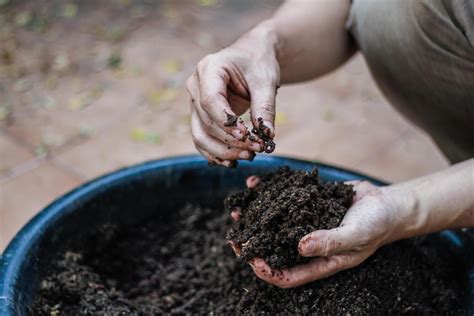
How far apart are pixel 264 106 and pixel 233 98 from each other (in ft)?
0.50

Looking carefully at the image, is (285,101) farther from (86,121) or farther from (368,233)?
(368,233)

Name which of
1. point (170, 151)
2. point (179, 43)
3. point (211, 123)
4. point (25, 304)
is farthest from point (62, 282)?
point (179, 43)

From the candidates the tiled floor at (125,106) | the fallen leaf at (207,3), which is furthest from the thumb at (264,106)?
the fallen leaf at (207,3)

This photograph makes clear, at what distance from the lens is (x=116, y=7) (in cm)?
337

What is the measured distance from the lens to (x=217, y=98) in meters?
1.14

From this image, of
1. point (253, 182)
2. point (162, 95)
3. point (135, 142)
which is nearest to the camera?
point (253, 182)

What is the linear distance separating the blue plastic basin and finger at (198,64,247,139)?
1.24 feet

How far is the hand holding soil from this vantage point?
110 centimetres

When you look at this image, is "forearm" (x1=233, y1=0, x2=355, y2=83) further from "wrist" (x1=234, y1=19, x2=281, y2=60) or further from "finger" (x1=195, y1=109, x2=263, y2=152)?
"finger" (x1=195, y1=109, x2=263, y2=152)

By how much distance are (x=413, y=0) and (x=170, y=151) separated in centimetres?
134

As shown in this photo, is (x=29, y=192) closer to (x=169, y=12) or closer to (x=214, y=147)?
(x=214, y=147)

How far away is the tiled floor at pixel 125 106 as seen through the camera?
240 cm

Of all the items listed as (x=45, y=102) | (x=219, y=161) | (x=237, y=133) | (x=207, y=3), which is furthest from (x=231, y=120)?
(x=207, y=3)

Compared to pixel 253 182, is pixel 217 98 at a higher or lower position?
higher
